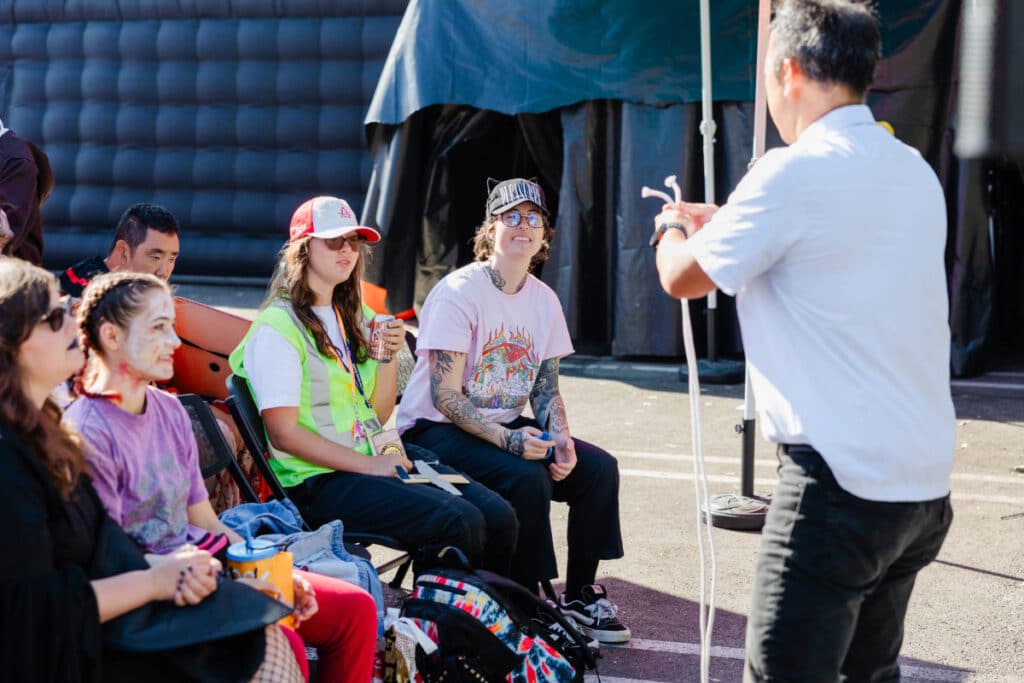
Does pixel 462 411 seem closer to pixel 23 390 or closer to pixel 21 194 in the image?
pixel 23 390

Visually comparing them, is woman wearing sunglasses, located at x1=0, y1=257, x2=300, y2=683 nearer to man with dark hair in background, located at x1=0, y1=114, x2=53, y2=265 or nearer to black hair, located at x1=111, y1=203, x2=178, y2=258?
black hair, located at x1=111, y1=203, x2=178, y2=258

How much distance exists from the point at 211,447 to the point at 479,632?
39.7 inches

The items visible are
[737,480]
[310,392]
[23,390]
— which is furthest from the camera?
[737,480]

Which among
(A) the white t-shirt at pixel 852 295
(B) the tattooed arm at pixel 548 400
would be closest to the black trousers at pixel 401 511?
(B) the tattooed arm at pixel 548 400

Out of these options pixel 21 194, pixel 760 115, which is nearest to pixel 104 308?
pixel 21 194

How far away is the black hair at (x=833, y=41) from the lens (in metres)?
2.34

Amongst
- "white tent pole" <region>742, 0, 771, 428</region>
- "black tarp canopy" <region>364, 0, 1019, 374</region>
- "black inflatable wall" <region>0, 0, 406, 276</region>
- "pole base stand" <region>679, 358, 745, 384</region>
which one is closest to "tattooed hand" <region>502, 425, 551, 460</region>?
A: "white tent pole" <region>742, 0, 771, 428</region>

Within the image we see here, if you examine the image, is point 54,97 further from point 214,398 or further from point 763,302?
point 763,302

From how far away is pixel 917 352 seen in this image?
2311mm

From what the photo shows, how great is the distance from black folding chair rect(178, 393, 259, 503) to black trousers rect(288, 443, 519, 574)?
156mm

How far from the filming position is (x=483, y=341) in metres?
4.21

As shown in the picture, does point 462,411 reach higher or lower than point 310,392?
lower

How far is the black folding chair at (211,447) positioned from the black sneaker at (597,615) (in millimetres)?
1146

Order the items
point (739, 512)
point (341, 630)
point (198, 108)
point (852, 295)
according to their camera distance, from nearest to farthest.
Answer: point (852, 295) < point (341, 630) < point (739, 512) < point (198, 108)
